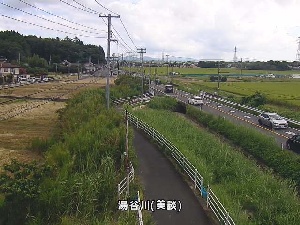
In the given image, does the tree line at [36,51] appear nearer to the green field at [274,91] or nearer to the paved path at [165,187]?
the green field at [274,91]

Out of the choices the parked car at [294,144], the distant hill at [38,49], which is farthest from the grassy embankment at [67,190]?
the distant hill at [38,49]

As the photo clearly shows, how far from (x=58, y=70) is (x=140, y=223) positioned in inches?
3966

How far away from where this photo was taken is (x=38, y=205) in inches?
570

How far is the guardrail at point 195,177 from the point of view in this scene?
14247 mm

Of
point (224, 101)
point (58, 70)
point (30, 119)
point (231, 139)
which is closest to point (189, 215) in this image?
point (231, 139)

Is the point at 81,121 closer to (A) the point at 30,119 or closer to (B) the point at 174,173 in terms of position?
(B) the point at 174,173

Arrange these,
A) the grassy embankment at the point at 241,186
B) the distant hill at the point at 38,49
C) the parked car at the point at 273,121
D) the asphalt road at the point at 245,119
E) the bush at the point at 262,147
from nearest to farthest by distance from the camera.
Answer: the grassy embankment at the point at 241,186 → the bush at the point at 262,147 → the asphalt road at the point at 245,119 → the parked car at the point at 273,121 → the distant hill at the point at 38,49

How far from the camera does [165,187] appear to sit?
18734 millimetres

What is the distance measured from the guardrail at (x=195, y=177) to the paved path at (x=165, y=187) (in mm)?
419

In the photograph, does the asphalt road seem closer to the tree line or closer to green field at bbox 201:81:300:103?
green field at bbox 201:81:300:103

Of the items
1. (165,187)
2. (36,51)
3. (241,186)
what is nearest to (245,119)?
(241,186)

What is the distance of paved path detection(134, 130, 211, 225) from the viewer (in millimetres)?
14859

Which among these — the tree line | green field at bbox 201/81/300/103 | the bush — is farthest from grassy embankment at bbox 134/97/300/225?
the tree line

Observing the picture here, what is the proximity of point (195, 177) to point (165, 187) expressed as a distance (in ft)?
5.13
